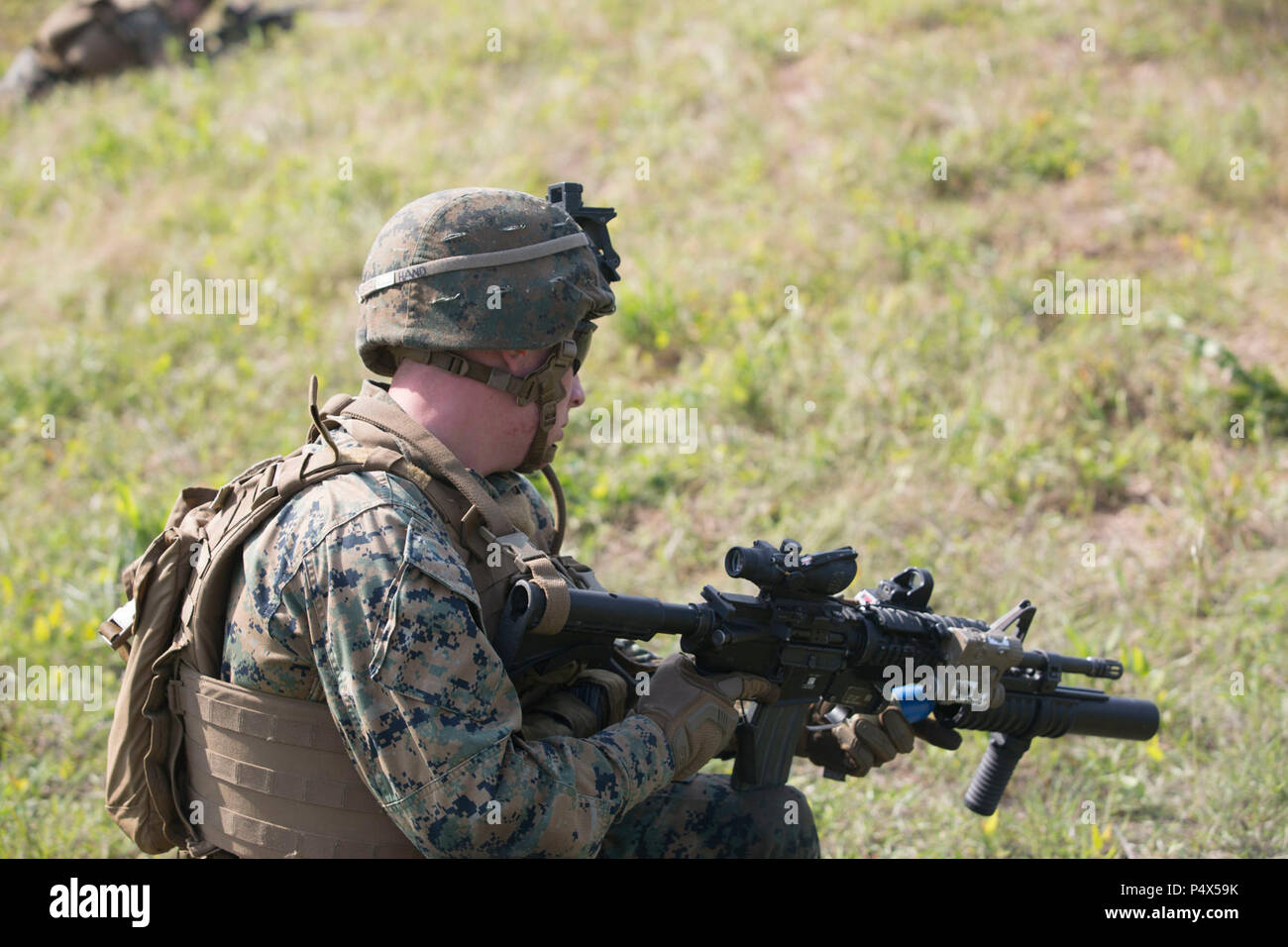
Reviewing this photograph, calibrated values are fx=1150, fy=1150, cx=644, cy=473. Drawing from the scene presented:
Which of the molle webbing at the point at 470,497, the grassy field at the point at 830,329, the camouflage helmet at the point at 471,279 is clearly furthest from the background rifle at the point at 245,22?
the molle webbing at the point at 470,497

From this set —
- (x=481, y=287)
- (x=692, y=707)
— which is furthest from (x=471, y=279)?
(x=692, y=707)

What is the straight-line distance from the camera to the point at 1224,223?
7.61 meters

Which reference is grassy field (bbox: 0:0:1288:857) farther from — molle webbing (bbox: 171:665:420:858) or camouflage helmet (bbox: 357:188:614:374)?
camouflage helmet (bbox: 357:188:614:374)

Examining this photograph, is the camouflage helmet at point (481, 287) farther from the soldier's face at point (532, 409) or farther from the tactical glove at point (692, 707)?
the tactical glove at point (692, 707)

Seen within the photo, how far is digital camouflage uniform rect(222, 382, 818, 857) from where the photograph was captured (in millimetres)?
2621

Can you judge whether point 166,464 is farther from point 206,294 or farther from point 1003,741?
point 1003,741

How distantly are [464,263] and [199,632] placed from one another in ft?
3.86

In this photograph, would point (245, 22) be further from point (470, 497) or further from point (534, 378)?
point (470, 497)

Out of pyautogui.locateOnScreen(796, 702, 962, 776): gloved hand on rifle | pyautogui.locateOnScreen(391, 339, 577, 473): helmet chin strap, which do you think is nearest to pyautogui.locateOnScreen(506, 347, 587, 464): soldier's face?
pyautogui.locateOnScreen(391, 339, 577, 473): helmet chin strap

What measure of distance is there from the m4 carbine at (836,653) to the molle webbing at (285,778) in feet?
1.65

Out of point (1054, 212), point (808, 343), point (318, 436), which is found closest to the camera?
point (318, 436)

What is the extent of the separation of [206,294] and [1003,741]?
24.4 ft

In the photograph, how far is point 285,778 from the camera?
9.48ft
